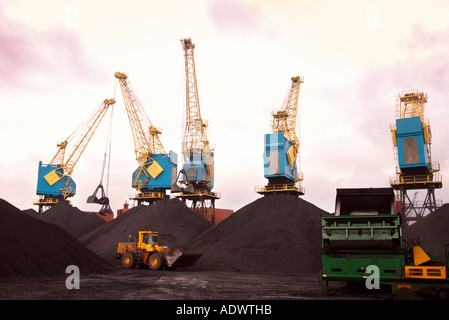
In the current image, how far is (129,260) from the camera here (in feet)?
83.6

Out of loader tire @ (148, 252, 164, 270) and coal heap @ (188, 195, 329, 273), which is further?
coal heap @ (188, 195, 329, 273)

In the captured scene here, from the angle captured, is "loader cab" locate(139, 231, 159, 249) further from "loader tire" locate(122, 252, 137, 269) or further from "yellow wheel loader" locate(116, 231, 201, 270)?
"loader tire" locate(122, 252, 137, 269)

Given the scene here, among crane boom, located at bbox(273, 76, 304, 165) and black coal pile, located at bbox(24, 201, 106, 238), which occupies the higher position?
crane boom, located at bbox(273, 76, 304, 165)

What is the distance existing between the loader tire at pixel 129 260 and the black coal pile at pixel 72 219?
27.5 m

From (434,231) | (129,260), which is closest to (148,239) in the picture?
(129,260)

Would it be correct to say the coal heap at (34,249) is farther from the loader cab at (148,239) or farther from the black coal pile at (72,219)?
the black coal pile at (72,219)

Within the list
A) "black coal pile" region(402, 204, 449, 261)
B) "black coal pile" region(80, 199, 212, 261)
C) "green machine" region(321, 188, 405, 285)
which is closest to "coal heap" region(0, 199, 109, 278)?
"green machine" region(321, 188, 405, 285)

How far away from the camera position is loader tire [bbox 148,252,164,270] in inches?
952

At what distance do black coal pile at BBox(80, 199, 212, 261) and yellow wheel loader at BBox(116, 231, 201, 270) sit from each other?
1329 centimetres

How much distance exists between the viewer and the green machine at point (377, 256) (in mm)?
10672
